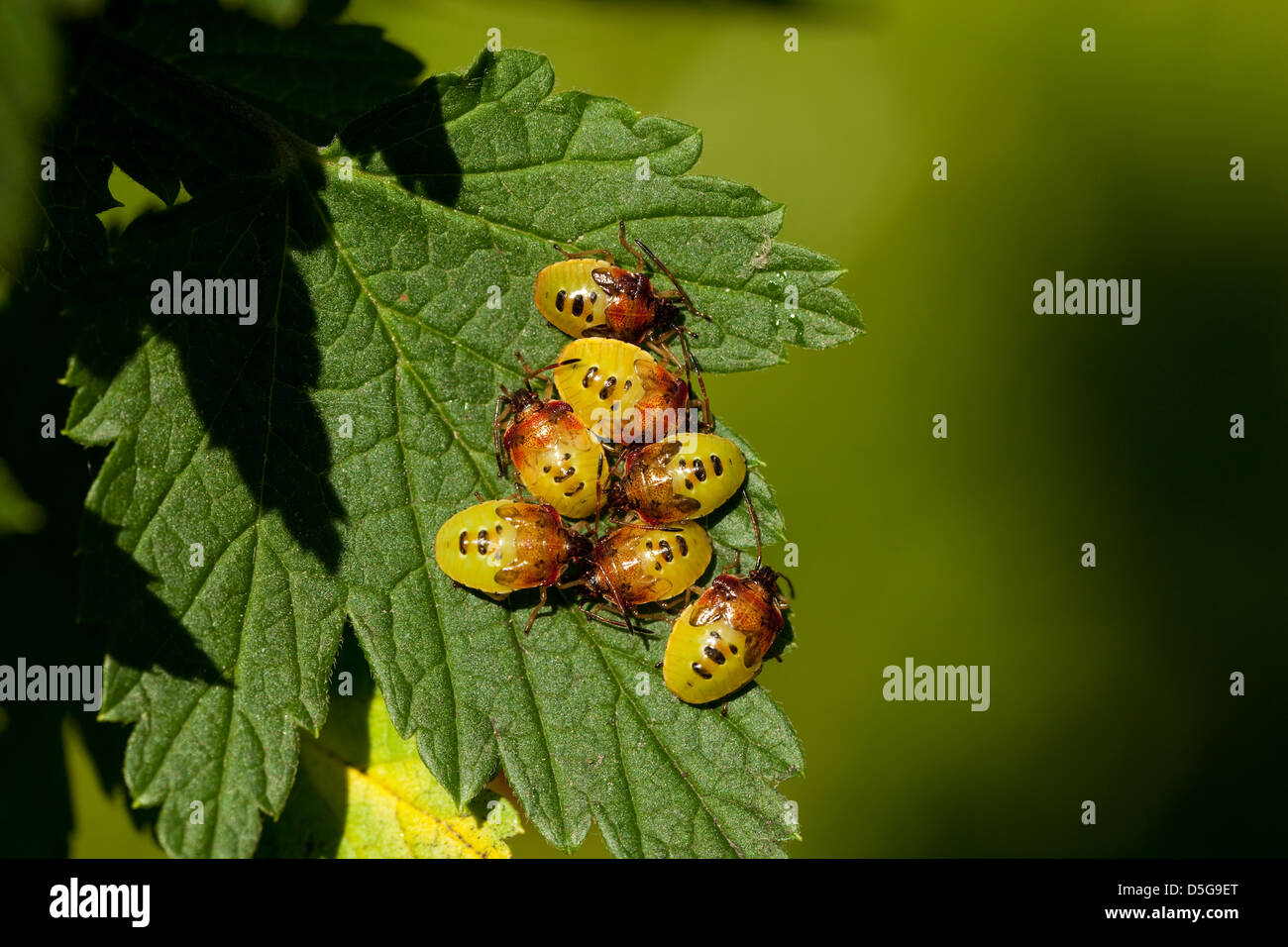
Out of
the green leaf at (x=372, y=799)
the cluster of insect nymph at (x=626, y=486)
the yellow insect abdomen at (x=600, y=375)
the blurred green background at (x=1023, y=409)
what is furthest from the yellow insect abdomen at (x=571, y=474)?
the blurred green background at (x=1023, y=409)

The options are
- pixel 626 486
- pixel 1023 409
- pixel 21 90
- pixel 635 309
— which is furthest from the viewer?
pixel 1023 409

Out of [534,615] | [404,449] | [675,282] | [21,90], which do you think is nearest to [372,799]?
[534,615]

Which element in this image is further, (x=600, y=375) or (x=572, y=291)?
(x=600, y=375)

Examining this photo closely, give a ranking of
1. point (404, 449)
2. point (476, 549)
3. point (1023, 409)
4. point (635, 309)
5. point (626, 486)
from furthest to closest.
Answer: point (1023, 409) < point (626, 486) < point (635, 309) < point (404, 449) < point (476, 549)

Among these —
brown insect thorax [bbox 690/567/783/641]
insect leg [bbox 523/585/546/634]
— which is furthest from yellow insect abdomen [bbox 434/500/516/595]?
brown insect thorax [bbox 690/567/783/641]

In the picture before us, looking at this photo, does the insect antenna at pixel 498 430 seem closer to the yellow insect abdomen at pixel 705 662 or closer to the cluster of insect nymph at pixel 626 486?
the cluster of insect nymph at pixel 626 486

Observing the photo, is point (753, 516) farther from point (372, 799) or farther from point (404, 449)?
point (372, 799)
